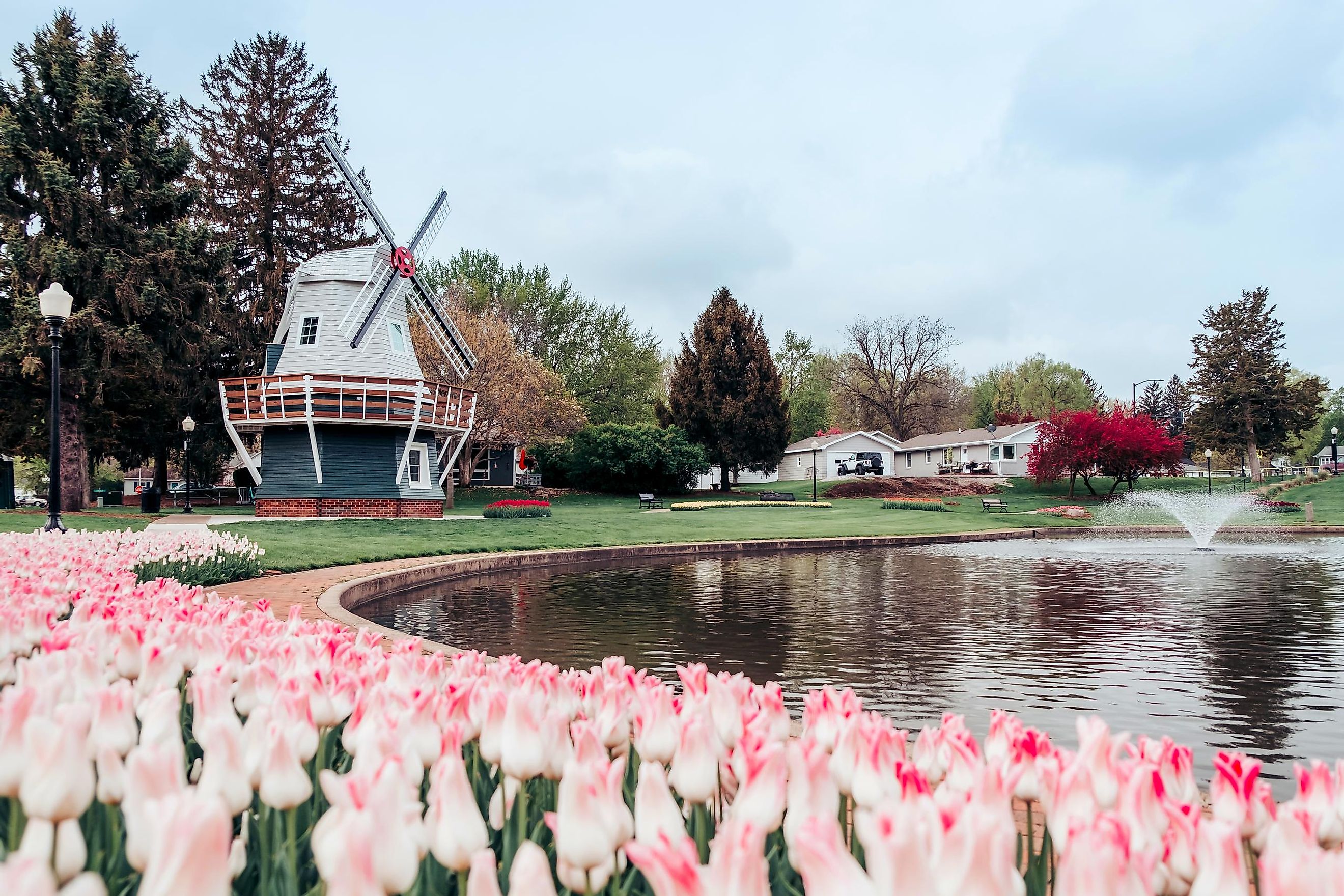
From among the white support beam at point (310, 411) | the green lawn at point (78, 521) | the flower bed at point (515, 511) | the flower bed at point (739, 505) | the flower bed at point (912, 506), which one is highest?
the white support beam at point (310, 411)

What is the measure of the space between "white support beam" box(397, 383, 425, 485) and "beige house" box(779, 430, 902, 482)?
38.7m

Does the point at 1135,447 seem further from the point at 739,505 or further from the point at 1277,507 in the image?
the point at 739,505

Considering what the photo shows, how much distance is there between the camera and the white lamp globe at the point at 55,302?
1366cm

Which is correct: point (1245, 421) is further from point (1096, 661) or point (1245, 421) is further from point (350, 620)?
point (350, 620)

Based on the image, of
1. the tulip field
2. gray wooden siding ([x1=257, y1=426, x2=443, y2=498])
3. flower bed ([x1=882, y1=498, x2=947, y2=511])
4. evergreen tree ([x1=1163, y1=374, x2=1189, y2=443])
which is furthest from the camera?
evergreen tree ([x1=1163, y1=374, x2=1189, y2=443])

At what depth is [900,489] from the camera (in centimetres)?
4709

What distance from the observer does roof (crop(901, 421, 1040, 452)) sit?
2453 inches

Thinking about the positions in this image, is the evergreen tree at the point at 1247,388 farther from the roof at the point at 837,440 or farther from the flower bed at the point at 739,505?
the flower bed at the point at 739,505

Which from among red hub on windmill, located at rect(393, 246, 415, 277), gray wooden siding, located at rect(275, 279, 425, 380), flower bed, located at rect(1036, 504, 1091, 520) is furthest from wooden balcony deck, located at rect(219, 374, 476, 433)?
flower bed, located at rect(1036, 504, 1091, 520)

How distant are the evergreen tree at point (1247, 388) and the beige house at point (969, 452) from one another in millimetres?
10194

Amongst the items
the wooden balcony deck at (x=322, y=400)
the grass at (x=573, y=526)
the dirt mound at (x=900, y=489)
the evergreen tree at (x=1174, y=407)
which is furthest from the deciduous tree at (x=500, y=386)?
the evergreen tree at (x=1174, y=407)

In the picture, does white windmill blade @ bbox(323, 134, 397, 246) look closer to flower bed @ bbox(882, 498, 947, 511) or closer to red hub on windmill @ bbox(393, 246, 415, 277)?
red hub on windmill @ bbox(393, 246, 415, 277)

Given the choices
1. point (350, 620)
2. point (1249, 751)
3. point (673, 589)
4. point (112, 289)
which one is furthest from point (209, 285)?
point (1249, 751)

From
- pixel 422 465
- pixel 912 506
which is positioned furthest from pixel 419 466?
pixel 912 506
